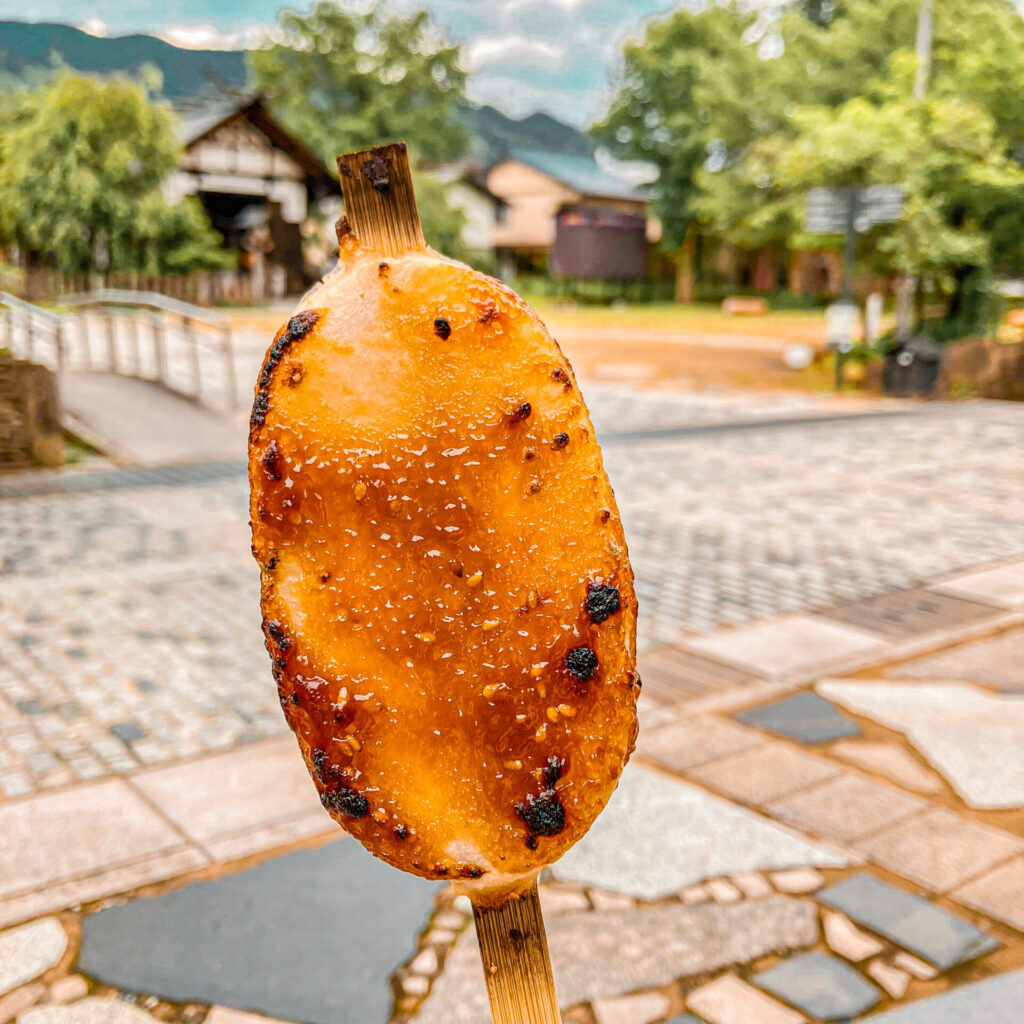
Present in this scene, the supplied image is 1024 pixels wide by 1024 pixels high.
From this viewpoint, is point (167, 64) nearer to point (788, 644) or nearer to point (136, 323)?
point (136, 323)

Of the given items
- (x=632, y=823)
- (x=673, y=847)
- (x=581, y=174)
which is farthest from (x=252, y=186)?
(x=673, y=847)

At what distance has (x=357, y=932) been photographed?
9.50ft

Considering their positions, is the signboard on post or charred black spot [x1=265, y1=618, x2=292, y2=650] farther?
the signboard on post

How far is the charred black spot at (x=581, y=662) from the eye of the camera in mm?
969

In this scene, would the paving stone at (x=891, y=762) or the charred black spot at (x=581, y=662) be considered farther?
the paving stone at (x=891, y=762)

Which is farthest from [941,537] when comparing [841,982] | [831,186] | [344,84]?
[344,84]

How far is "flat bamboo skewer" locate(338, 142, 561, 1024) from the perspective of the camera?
102cm

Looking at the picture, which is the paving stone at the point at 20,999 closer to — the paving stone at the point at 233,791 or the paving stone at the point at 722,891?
the paving stone at the point at 233,791

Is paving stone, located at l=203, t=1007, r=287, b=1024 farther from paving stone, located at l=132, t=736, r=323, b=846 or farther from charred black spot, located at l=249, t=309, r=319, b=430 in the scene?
charred black spot, located at l=249, t=309, r=319, b=430

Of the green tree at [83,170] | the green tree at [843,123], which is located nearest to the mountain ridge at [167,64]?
the green tree at [83,170]

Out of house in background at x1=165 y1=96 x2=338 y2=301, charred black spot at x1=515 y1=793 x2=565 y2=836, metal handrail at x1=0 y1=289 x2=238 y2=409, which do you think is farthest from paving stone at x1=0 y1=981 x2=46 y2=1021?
house in background at x1=165 y1=96 x2=338 y2=301

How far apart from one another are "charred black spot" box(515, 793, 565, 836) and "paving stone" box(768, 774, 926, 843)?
2.65m

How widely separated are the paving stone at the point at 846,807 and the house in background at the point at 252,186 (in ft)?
110

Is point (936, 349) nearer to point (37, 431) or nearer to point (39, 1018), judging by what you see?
point (37, 431)
